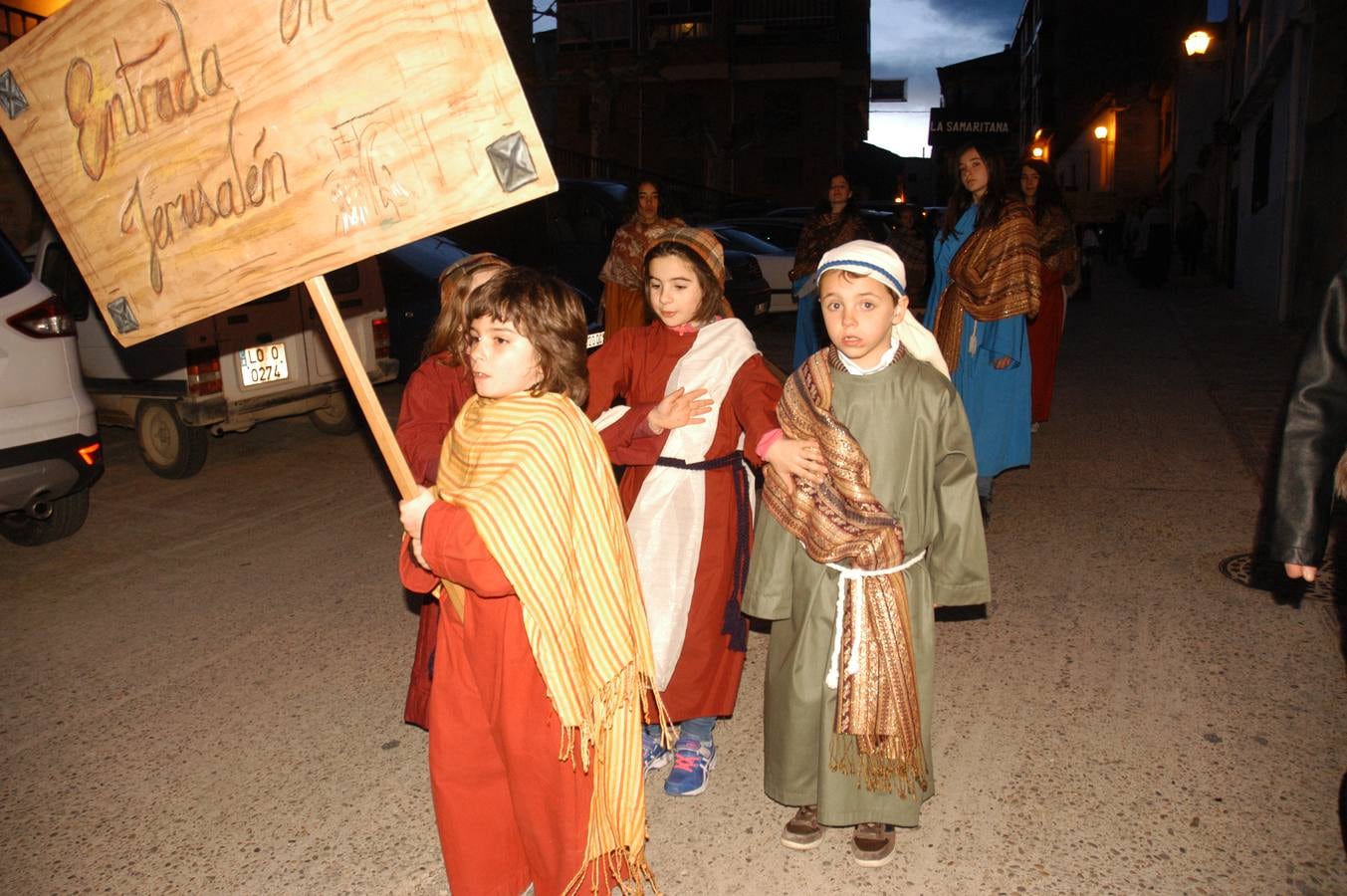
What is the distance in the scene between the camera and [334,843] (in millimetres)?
3182

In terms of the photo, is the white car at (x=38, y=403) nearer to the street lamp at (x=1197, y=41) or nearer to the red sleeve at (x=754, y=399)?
the red sleeve at (x=754, y=399)

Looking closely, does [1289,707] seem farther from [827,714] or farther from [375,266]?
[375,266]

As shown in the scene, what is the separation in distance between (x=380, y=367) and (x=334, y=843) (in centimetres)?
550

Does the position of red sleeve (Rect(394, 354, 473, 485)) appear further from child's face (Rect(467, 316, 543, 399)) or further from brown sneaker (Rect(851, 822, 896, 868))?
brown sneaker (Rect(851, 822, 896, 868))

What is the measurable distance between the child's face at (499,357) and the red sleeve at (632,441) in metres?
0.83

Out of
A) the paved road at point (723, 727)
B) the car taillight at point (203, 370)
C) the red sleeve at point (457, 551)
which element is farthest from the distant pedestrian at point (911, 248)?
the red sleeve at point (457, 551)

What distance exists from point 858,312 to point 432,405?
1.30 metres

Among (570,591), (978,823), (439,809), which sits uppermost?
(570,591)

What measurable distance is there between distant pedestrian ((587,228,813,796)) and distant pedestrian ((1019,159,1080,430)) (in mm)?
4391

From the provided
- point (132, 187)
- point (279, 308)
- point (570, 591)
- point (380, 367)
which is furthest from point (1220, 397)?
point (132, 187)

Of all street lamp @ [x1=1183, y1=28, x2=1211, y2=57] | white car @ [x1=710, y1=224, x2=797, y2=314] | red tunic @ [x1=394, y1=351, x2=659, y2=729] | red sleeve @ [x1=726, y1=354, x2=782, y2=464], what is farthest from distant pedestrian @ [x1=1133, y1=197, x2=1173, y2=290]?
red tunic @ [x1=394, y1=351, x2=659, y2=729]

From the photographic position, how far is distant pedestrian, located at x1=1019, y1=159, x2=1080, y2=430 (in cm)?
736

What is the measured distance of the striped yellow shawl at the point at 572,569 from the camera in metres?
2.34

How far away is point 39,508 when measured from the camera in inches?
220
